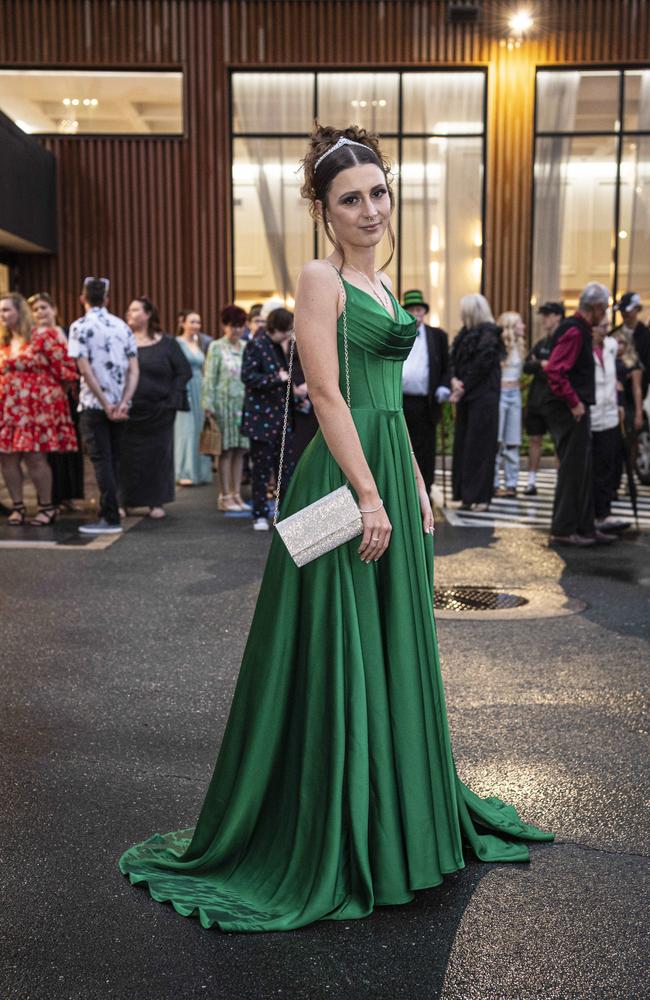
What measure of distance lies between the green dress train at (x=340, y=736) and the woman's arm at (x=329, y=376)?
3.3 inches

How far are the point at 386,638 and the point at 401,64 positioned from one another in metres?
18.7

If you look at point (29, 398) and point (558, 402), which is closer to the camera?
point (558, 402)

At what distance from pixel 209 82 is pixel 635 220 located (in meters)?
8.07

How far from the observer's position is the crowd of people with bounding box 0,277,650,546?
31.0 feet

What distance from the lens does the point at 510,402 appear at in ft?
43.2

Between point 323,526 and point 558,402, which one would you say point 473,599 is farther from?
point 323,526

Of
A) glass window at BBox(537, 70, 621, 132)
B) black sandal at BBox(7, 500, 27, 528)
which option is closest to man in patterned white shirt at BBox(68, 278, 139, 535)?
black sandal at BBox(7, 500, 27, 528)

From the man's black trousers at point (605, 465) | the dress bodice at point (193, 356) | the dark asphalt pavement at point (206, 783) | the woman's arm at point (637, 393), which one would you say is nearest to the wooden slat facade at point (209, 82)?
the dress bodice at point (193, 356)

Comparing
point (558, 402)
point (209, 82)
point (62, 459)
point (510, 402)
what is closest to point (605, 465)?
point (558, 402)

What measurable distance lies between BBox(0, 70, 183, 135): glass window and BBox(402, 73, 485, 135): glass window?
408 cm

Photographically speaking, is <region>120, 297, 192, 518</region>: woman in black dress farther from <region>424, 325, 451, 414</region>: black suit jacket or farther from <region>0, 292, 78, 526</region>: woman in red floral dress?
<region>424, 325, 451, 414</region>: black suit jacket

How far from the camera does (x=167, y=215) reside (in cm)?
2062

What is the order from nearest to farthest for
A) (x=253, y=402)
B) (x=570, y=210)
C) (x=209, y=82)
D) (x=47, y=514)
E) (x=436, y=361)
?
(x=253, y=402), (x=436, y=361), (x=47, y=514), (x=209, y=82), (x=570, y=210)

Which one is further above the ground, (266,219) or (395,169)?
(395,169)
